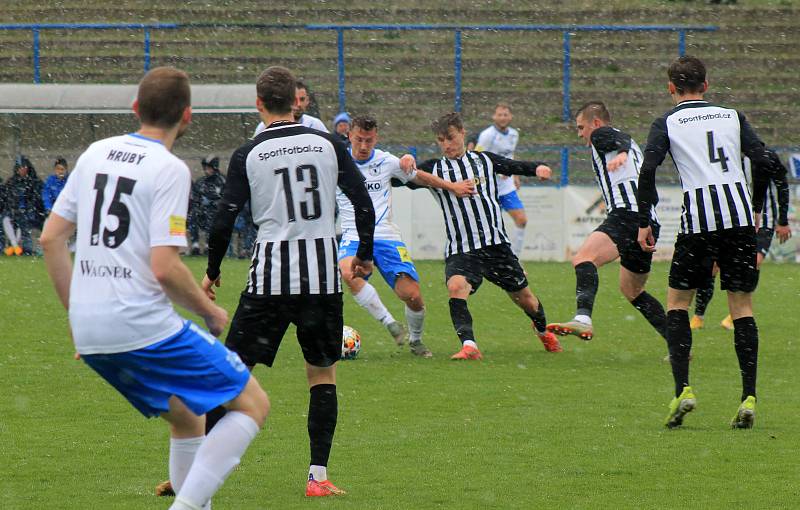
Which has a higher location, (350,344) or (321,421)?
(321,421)

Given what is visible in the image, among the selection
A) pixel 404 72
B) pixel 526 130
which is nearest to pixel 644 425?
pixel 526 130

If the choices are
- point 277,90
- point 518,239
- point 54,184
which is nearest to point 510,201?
point 518,239

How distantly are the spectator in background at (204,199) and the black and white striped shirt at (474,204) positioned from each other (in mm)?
10788

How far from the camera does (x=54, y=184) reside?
2020 cm

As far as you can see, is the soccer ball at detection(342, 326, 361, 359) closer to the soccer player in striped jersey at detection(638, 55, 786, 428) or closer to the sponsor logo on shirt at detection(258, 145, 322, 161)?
the soccer player in striped jersey at detection(638, 55, 786, 428)

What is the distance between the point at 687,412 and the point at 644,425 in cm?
31

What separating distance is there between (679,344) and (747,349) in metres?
0.38

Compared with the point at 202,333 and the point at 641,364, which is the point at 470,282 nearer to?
the point at 641,364

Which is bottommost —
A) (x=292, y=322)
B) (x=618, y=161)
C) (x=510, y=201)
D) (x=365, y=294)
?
(x=365, y=294)

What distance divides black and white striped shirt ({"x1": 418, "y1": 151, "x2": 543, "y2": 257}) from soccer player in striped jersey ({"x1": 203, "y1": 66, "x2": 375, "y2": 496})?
4.24 m

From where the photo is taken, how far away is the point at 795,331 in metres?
11.5

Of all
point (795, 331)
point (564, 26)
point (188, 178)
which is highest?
point (564, 26)

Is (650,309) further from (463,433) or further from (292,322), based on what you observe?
(292,322)

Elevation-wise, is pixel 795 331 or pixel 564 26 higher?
pixel 564 26
